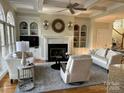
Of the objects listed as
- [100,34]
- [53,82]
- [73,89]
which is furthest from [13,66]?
[100,34]

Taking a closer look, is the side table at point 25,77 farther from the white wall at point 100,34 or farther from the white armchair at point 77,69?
the white wall at point 100,34

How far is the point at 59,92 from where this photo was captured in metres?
3.06

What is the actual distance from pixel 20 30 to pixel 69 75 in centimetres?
503

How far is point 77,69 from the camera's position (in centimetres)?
332

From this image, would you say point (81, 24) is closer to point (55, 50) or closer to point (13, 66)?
point (55, 50)

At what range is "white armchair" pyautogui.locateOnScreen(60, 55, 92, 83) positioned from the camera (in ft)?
10.6

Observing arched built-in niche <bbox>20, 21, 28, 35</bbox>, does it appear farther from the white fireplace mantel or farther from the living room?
the white fireplace mantel

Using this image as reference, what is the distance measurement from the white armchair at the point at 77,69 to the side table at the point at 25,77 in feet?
3.86

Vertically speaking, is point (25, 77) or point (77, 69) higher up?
point (77, 69)

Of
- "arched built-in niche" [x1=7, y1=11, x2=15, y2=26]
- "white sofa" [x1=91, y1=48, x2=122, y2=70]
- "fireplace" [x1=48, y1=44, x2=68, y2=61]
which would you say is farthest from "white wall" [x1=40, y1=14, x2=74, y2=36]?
"white sofa" [x1=91, y1=48, x2=122, y2=70]

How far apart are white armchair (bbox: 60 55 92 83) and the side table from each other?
1.18 metres

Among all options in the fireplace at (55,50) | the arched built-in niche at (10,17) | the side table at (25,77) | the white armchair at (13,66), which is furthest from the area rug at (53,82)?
the arched built-in niche at (10,17)

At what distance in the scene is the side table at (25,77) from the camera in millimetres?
3319

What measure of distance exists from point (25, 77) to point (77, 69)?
6.11 feet
